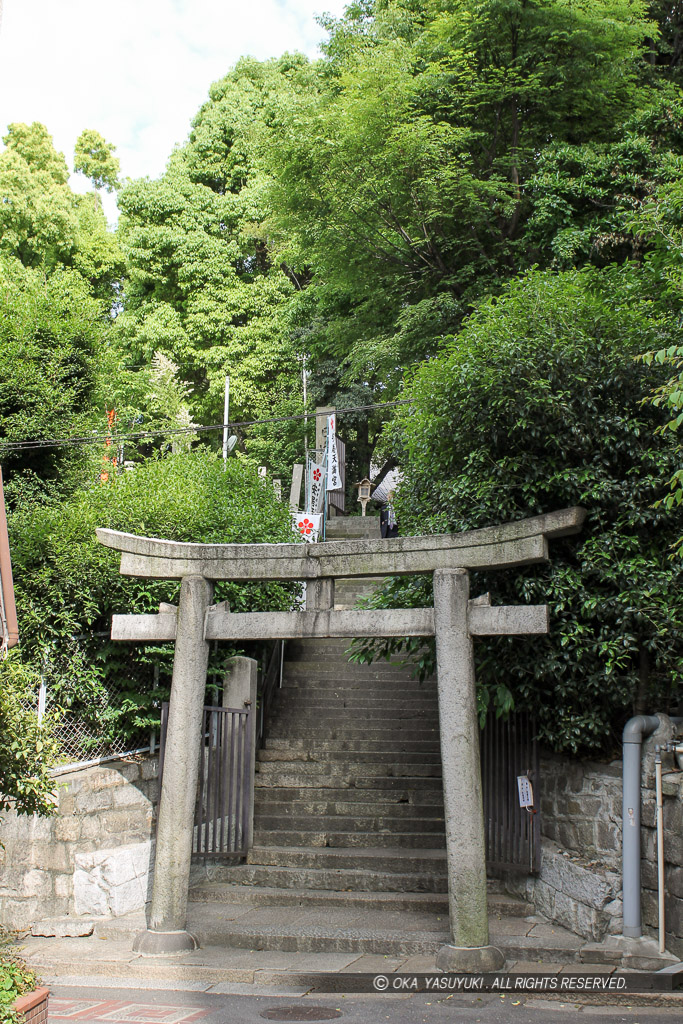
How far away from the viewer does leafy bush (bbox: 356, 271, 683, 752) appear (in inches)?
293

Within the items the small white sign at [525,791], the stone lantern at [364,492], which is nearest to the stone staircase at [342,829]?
the small white sign at [525,791]

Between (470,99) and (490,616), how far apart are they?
12576mm

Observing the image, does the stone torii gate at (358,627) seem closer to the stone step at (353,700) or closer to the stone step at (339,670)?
the stone step at (353,700)

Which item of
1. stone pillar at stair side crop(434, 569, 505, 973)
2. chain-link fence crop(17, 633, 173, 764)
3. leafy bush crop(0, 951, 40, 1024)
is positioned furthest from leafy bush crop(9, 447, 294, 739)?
leafy bush crop(0, 951, 40, 1024)

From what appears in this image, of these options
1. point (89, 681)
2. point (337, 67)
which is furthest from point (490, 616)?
point (337, 67)

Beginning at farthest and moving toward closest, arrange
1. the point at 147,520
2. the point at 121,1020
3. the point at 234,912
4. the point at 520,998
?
the point at 147,520, the point at 234,912, the point at 520,998, the point at 121,1020

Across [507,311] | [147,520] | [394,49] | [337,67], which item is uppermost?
[337,67]

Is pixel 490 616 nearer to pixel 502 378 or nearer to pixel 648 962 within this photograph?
pixel 502 378

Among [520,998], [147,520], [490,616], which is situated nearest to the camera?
[520,998]

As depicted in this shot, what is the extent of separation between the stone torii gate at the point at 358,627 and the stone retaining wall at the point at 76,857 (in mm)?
1337

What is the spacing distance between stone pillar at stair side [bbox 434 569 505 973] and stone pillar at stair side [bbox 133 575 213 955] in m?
2.32

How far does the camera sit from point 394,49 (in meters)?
16.6

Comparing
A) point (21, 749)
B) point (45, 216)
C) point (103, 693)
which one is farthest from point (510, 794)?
point (45, 216)

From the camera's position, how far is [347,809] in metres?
10.3
